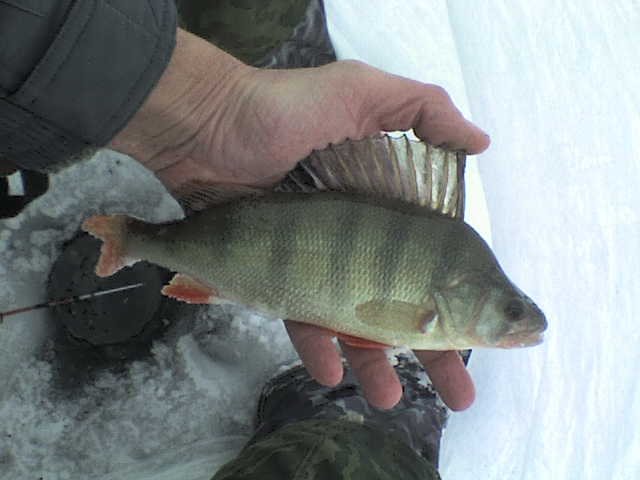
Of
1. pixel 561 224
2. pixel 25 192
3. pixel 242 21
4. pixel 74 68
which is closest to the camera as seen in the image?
pixel 74 68

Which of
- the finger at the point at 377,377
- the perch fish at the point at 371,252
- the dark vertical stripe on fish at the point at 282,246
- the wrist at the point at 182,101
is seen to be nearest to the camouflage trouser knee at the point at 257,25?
the wrist at the point at 182,101

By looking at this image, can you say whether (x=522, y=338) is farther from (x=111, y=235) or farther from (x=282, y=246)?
(x=111, y=235)

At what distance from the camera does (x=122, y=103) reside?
1193mm

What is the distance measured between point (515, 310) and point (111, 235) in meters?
0.85

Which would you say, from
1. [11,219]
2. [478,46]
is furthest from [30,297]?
[478,46]

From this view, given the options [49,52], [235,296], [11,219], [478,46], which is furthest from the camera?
[11,219]

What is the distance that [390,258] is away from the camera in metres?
1.21

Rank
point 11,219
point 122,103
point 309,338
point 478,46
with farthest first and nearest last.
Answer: point 11,219 < point 478,46 < point 309,338 < point 122,103

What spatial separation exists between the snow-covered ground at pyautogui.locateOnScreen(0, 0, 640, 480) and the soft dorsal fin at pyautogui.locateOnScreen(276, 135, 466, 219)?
18.6 inches

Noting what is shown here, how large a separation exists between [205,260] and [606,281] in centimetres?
95

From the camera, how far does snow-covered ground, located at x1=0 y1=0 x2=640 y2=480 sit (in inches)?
58.4

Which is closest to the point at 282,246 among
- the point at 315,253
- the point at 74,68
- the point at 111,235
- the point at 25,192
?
the point at 315,253

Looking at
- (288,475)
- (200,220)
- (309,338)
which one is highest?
(200,220)

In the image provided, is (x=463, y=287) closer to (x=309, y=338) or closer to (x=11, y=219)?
(x=309, y=338)
